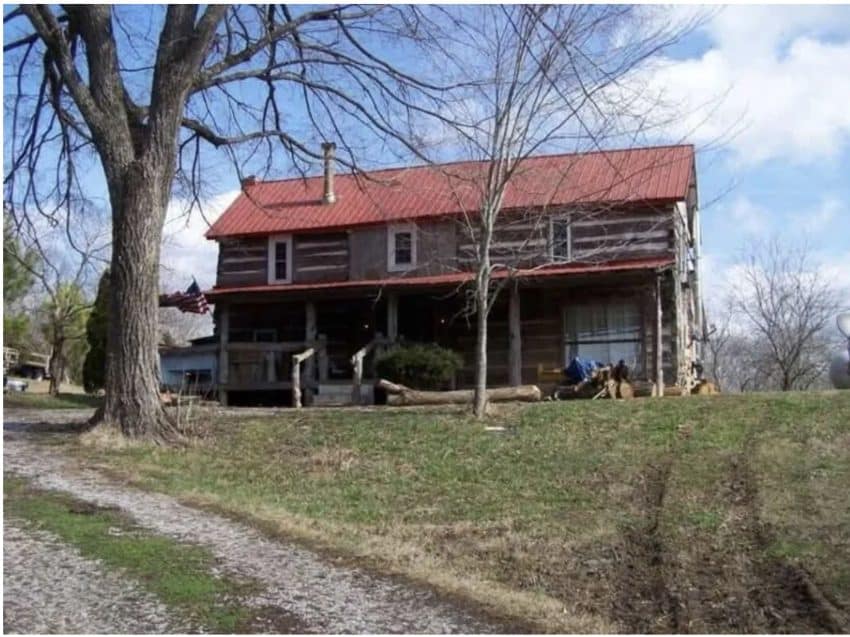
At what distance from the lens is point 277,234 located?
29375 millimetres

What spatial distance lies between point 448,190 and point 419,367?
4.03 meters

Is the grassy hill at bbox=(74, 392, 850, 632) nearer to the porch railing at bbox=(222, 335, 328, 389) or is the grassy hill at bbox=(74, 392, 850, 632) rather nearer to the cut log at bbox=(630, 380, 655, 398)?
the cut log at bbox=(630, 380, 655, 398)

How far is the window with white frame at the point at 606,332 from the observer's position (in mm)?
25297

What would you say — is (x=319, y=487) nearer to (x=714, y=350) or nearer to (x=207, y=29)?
(x=207, y=29)

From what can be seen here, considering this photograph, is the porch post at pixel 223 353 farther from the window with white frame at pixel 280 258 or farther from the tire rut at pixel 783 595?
the tire rut at pixel 783 595

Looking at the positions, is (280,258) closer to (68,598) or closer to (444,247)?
(444,247)

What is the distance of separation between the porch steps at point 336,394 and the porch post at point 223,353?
2535mm

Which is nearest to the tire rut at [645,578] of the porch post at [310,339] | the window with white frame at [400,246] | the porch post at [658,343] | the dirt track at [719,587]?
the dirt track at [719,587]

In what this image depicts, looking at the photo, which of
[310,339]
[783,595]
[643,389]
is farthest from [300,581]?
[310,339]

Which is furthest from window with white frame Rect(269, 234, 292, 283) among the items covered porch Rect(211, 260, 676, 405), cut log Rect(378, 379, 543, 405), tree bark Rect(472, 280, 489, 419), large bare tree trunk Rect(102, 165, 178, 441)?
large bare tree trunk Rect(102, 165, 178, 441)

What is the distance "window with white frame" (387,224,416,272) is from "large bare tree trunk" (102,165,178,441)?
12313 mm

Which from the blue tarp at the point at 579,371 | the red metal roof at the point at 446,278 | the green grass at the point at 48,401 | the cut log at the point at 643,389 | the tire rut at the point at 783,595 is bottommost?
the tire rut at the point at 783,595

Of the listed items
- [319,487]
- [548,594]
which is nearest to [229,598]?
[548,594]

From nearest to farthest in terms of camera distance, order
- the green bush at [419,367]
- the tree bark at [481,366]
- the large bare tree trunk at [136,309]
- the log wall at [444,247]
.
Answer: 1. the large bare tree trunk at [136,309]
2. the tree bark at [481,366]
3. the green bush at [419,367]
4. the log wall at [444,247]
